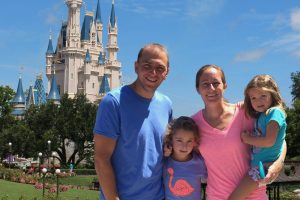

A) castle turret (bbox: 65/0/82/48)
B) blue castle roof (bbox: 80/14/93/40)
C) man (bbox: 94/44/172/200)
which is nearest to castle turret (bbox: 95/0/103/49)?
blue castle roof (bbox: 80/14/93/40)

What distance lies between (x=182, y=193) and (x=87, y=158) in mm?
34297

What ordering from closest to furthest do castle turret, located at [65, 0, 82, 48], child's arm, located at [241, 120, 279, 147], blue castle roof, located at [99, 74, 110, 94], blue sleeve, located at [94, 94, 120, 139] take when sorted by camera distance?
1. child's arm, located at [241, 120, 279, 147]
2. blue sleeve, located at [94, 94, 120, 139]
3. blue castle roof, located at [99, 74, 110, 94]
4. castle turret, located at [65, 0, 82, 48]

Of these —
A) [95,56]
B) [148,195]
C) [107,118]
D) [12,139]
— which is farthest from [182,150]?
[95,56]

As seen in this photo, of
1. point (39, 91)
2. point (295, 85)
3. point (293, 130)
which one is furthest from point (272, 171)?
point (39, 91)

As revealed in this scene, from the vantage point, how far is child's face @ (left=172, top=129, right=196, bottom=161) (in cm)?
322

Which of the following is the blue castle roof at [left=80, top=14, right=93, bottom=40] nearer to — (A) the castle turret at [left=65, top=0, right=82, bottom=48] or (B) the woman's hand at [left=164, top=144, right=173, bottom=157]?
(A) the castle turret at [left=65, top=0, right=82, bottom=48]

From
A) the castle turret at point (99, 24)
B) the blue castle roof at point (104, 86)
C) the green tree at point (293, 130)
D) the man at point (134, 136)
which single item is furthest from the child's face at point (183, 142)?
the castle turret at point (99, 24)

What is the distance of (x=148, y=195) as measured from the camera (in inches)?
127

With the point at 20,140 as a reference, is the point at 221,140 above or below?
below

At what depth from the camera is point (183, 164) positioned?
130 inches

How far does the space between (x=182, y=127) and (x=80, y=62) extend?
220 ft

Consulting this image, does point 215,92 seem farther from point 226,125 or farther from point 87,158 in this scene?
point 87,158

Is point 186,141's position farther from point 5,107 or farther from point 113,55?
point 113,55

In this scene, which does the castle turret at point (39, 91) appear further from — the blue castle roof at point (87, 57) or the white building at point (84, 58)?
the blue castle roof at point (87, 57)
